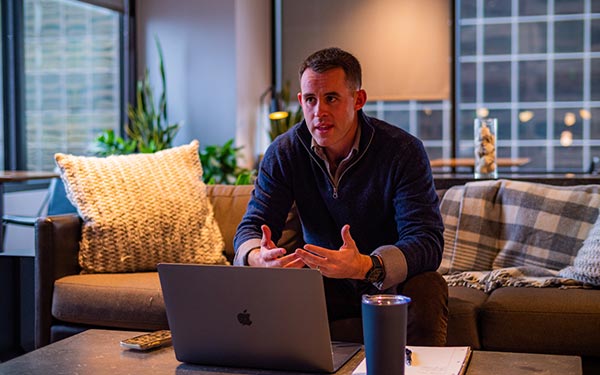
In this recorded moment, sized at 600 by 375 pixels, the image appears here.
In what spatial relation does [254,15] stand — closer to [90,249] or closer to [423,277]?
[90,249]

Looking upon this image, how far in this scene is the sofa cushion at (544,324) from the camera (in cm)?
255

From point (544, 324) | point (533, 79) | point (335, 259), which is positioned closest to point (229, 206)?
point (544, 324)

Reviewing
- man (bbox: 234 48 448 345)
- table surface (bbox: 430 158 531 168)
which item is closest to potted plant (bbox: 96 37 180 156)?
table surface (bbox: 430 158 531 168)

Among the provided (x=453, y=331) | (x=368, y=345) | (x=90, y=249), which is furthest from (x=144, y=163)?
(x=368, y=345)

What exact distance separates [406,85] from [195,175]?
353cm

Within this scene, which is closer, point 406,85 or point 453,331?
point 453,331

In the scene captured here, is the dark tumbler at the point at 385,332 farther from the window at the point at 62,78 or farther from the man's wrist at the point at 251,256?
the window at the point at 62,78

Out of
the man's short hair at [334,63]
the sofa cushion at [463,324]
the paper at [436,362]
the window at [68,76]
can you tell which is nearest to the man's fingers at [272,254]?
the paper at [436,362]

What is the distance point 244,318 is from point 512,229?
169 cm

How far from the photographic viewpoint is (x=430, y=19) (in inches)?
255

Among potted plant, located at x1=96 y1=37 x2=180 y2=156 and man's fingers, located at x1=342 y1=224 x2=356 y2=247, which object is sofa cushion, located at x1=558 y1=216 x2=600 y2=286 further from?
potted plant, located at x1=96 y1=37 x2=180 y2=156

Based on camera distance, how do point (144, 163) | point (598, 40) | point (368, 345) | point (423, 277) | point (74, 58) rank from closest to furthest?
1. point (368, 345)
2. point (423, 277)
3. point (144, 163)
4. point (74, 58)
5. point (598, 40)

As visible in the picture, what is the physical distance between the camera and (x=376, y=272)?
2096 mm

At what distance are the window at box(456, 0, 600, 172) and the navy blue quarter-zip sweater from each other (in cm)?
425
